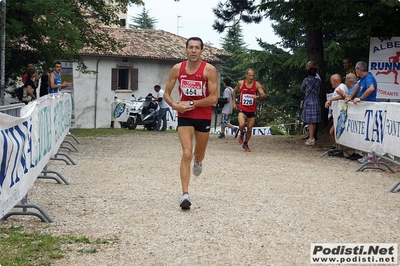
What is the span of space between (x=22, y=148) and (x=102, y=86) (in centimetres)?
4576

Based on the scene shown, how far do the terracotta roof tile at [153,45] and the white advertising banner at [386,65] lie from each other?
3502 centimetres

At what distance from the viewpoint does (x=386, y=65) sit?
55.5 feet

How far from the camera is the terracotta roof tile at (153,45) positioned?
52.8 meters

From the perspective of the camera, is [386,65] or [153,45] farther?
[153,45]

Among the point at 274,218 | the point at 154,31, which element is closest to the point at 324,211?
the point at 274,218

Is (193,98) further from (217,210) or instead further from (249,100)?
(249,100)

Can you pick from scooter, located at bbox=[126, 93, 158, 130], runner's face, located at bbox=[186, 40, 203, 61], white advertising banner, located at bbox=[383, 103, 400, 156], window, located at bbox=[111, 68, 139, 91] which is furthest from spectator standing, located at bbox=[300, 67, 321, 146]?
window, located at bbox=[111, 68, 139, 91]

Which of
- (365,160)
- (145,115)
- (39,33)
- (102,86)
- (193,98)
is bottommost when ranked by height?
(145,115)

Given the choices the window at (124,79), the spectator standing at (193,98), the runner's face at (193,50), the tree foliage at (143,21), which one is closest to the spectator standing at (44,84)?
the spectator standing at (193,98)

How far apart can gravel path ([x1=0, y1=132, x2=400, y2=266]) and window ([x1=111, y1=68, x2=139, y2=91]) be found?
1527 inches

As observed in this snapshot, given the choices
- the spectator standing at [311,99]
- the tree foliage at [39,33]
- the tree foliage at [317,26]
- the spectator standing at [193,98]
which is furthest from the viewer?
the spectator standing at [311,99]

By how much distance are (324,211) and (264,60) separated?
19.5 meters

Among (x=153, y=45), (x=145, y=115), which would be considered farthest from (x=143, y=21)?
(x=145, y=115)

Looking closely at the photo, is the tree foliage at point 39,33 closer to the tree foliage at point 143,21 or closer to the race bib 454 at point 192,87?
the race bib 454 at point 192,87
